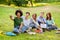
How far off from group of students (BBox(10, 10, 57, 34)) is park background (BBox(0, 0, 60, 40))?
0.17ft

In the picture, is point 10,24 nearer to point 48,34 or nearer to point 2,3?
point 2,3

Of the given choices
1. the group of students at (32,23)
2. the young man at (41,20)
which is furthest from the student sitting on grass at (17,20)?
the young man at (41,20)

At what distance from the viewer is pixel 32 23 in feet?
11.3

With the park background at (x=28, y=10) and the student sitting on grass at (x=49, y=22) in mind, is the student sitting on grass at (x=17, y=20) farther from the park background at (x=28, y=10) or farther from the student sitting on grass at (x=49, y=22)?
the student sitting on grass at (x=49, y=22)

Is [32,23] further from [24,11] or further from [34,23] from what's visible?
[24,11]

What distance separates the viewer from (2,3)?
3.43m

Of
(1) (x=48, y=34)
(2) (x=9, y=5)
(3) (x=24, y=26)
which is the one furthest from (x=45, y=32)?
(2) (x=9, y=5)

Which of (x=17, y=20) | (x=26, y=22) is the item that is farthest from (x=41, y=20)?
(x=17, y=20)

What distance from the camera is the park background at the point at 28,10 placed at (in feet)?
11.2

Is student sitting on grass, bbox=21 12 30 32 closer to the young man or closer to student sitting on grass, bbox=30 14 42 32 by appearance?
student sitting on grass, bbox=30 14 42 32

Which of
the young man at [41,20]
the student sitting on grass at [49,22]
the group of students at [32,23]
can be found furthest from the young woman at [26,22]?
the student sitting on grass at [49,22]

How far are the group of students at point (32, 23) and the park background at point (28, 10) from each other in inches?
2.0

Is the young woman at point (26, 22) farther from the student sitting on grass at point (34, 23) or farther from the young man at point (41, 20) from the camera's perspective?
the young man at point (41, 20)

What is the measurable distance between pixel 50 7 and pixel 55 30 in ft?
1.08
